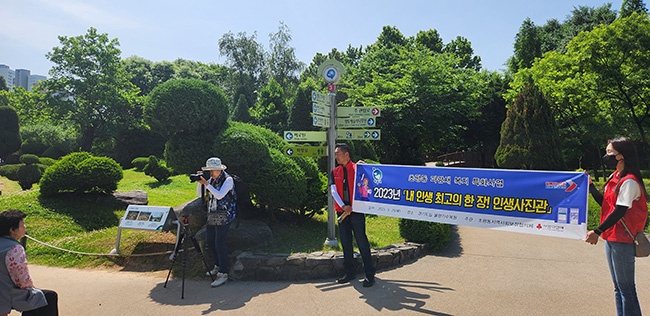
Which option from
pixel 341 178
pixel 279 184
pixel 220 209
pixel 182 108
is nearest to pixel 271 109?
pixel 279 184

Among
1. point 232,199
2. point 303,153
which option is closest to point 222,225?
point 232,199

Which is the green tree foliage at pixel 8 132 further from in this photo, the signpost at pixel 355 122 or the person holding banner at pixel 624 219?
the person holding banner at pixel 624 219

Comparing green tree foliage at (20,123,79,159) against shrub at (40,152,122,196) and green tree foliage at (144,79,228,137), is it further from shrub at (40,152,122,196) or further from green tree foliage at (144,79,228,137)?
green tree foliage at (144,79,228,137)

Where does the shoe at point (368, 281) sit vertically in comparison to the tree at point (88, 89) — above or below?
below

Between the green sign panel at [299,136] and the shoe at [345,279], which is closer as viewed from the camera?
the shoe at [345,279]

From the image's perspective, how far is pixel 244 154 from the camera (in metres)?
6.59

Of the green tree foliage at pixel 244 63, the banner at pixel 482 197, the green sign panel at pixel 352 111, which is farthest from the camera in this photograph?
the green tree foliage at pixel 244 63

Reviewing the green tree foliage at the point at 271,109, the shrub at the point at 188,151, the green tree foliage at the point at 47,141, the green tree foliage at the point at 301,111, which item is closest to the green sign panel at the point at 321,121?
the shrub at the point at 188,151

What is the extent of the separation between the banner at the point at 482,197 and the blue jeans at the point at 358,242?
20 cm

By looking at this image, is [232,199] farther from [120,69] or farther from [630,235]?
[120,69]

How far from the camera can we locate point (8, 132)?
24734mm

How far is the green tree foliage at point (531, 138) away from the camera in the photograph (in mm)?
13695

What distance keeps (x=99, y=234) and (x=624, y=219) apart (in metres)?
8.53

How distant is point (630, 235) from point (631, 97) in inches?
643
